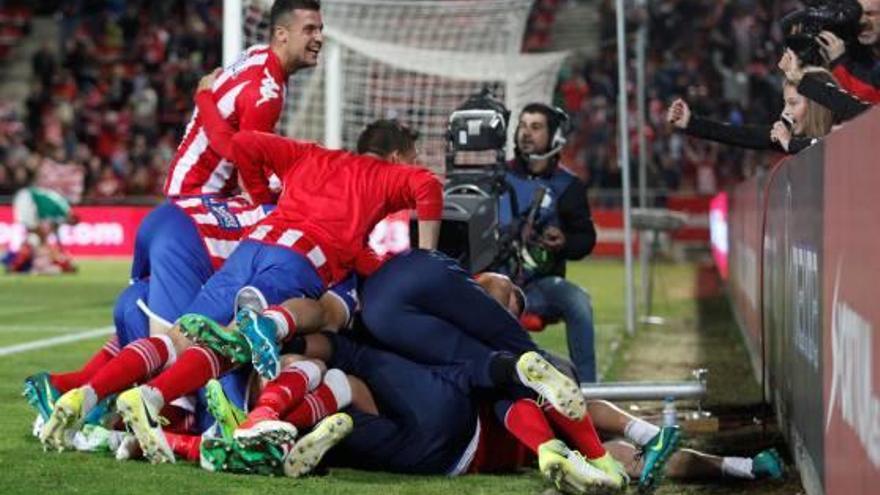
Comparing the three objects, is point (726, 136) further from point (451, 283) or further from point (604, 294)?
point (604, 294)

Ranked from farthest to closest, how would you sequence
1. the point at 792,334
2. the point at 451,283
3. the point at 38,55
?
the point at 38,55, the point at 792,334, the point at 451,283

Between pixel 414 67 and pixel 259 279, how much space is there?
10.8 m

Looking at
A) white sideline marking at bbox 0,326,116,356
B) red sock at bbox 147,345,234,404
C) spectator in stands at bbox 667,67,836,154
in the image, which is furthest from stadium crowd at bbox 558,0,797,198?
red sock at bbox 147,345,234,404

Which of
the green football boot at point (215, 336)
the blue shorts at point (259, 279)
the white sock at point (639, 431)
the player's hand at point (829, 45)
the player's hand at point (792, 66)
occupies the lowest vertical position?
the white sock at point (639, 431)

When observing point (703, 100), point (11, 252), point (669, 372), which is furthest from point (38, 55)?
point (669, 372)

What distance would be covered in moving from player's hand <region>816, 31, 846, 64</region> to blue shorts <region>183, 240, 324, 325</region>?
2684 mm

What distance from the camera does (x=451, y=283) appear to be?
7.03 metres

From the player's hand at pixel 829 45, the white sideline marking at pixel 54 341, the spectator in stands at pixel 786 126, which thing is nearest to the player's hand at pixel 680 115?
the spectator in stands at pixel 786 126

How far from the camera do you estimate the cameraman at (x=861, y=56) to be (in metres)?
8.45

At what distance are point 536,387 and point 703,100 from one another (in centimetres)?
2462

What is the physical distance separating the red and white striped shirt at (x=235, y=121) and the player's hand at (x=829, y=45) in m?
2.49

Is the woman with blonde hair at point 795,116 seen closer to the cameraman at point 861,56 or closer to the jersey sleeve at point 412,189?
the cameraman at point 861,56

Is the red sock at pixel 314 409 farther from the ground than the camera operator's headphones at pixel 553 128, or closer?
closer

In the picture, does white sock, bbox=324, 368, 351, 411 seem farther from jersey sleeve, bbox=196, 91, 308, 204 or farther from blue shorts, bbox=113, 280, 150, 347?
blue shorts, bbox=113, 280, 150, 347
